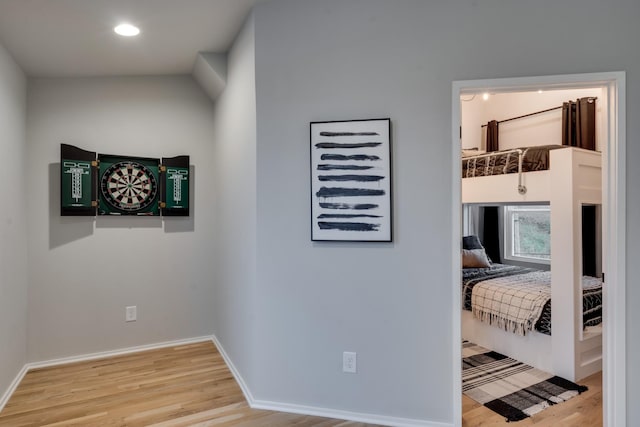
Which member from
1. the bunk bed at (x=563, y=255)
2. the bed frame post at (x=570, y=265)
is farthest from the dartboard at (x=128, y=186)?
the bed frame post at (x=570, y=265)

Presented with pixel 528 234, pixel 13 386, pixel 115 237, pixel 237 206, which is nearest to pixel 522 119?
pixel 528 234

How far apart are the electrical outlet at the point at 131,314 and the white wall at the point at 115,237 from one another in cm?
3

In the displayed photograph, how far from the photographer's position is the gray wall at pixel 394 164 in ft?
6.65

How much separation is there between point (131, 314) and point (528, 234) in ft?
16.4

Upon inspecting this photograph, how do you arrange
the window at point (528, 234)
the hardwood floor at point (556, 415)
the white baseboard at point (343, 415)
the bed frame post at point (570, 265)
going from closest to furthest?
the white baseboard at point (343, 415) → the hardwood floor at point (556, 415) → the bed frame post at point (570, 265) → the window at point (528, 234)

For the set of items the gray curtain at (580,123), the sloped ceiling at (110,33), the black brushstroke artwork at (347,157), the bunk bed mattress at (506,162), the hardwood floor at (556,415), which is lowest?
the hardwood floor at (556,415)

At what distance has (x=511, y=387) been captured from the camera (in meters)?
2.74

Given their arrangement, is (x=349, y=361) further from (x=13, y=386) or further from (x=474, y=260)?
(x=474, y=260)

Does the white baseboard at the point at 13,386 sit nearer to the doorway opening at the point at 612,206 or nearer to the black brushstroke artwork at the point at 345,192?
the black brushstroke artwork at the point at 345,192

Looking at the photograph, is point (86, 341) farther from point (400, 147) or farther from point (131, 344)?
point (400, 147)

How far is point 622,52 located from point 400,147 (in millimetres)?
1219

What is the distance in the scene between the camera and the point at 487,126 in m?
5.33

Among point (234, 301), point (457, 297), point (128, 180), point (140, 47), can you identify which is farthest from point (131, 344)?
point (457, 297)

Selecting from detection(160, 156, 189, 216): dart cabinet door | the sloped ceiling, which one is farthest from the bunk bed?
detection(160, 156, 189, 216): dart cabinet door
